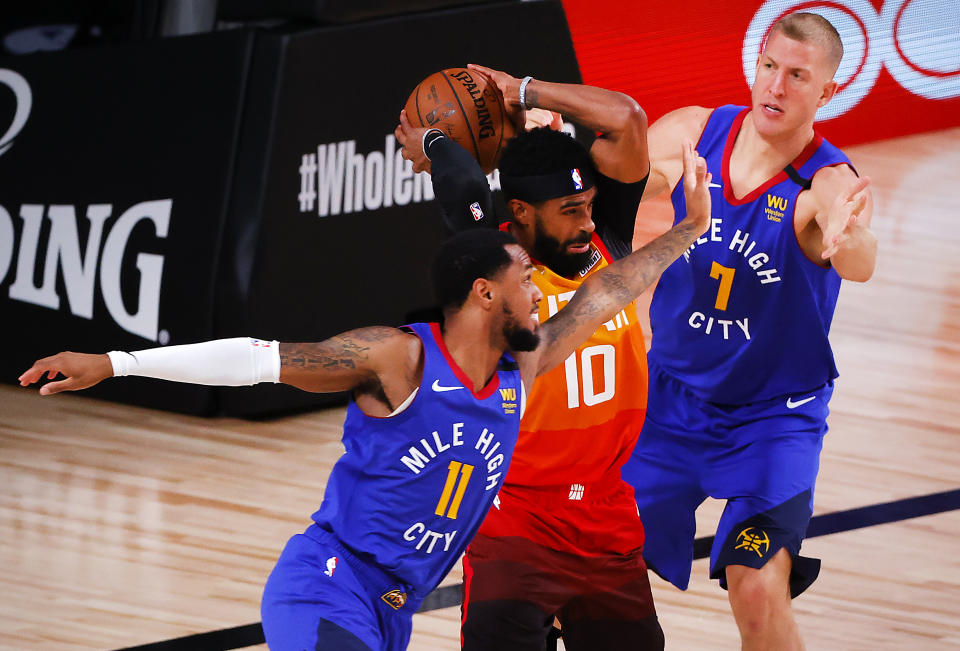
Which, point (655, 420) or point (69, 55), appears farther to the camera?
point (69, 55)

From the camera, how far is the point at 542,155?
4.68m

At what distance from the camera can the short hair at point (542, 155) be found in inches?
183

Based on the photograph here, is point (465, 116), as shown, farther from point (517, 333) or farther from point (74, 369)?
point (74, 369)

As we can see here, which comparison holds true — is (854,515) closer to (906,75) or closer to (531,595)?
(531,595)

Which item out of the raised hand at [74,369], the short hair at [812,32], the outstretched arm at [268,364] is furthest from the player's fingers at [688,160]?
the raised hand at [74,369]

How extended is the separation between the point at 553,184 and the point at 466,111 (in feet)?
1.76

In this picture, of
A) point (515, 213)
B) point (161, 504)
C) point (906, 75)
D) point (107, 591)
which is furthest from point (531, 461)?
point (906, 75)

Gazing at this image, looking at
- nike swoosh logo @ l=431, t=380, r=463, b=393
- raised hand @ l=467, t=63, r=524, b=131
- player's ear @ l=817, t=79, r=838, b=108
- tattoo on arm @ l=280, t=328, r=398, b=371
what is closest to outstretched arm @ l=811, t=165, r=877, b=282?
player's ear @ l=817, t=79, r=838, b=108

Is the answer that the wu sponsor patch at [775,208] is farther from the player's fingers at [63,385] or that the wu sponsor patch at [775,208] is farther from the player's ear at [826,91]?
the player's fingers at [63,385]

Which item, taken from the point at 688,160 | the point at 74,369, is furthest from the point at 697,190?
the point at 74,369

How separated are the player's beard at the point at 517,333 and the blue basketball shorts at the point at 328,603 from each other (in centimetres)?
70

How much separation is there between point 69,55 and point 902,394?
4655mm

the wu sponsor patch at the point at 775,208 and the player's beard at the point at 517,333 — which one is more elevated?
the wu sponsor patch at the point at 775,208

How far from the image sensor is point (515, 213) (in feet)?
15.5
